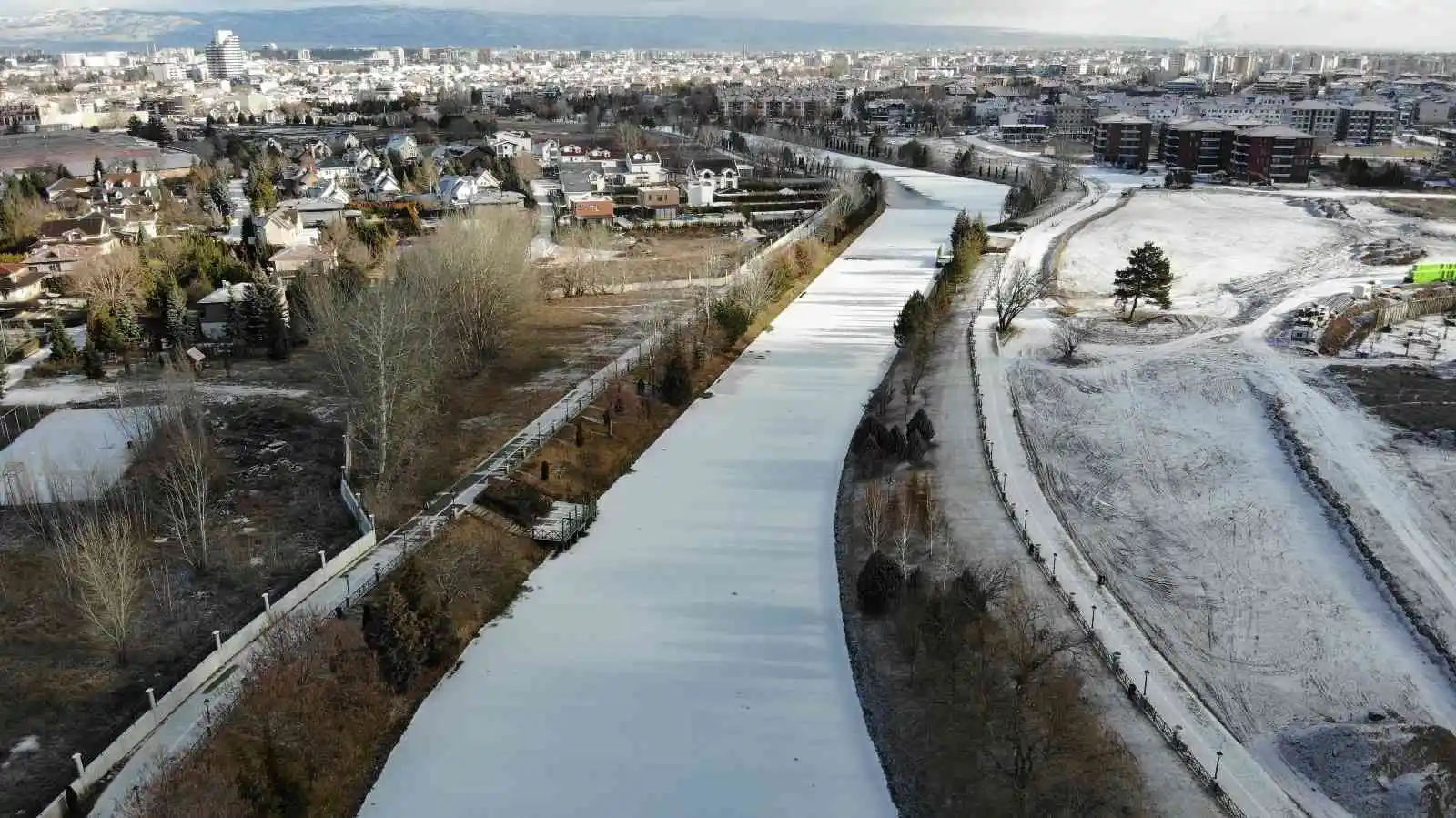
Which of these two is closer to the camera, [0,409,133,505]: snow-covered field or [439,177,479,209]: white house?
[0,409,133,505]: snow-covered field

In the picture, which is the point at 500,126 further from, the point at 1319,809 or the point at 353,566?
the point at 1319,809

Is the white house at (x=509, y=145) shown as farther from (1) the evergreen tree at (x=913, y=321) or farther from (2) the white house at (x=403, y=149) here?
(1) the evergreen tree at (x=913, y=321)

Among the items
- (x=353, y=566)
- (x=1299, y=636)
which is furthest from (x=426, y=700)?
(x=1299, y=636)

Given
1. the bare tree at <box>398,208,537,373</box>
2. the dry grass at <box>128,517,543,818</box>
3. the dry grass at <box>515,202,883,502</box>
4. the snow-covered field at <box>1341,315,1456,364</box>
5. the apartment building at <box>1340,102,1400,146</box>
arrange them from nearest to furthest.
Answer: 1. the dry grass at <box>128,517,543,818</box>
2. the dry grass at <box>515,202,883,502</box>
3. the bare tree at <box>398,208,537,373</box>
4. the snow-covered field at <box>1341,315,1456,364</box>
5. the apartment building at <box>1340,102,1400,146</box>

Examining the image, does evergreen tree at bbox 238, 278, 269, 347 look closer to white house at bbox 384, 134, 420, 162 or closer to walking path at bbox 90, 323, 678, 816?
walking path at bbox 90, 323, 678, 816

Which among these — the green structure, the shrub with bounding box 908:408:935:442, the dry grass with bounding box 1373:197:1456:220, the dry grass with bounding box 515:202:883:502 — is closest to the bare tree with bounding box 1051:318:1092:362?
the shrub with bounding box 908:408:935:442

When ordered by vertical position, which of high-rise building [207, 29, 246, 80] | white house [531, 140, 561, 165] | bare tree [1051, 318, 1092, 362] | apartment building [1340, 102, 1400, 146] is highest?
high-rise building [207, 29, 246, 80]
